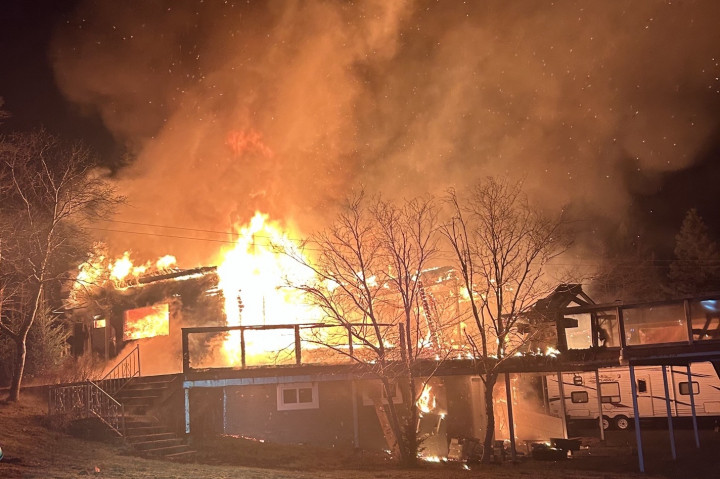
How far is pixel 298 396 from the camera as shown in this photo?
69.4 ft

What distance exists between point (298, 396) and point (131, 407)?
554 cm

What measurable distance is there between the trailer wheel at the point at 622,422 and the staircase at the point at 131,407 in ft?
61.9

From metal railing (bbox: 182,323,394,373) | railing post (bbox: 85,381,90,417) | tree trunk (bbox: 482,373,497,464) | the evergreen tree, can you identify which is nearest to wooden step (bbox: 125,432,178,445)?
railing post (bbox: 85,381,90,417)

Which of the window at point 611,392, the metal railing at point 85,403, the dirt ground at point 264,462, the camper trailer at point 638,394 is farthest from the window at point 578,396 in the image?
the metal railing at point 85,403

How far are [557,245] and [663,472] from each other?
24.3 feet

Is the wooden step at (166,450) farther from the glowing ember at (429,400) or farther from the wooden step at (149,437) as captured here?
the glowing ember at (429,400)

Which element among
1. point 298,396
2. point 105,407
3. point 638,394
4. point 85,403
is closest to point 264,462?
point 298,396

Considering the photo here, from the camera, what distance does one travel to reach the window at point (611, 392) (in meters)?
26.7

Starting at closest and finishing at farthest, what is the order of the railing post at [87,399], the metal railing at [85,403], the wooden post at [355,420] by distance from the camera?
the metal railing at [85,403], the railing post at [87,399], the wooden post at [355,420]

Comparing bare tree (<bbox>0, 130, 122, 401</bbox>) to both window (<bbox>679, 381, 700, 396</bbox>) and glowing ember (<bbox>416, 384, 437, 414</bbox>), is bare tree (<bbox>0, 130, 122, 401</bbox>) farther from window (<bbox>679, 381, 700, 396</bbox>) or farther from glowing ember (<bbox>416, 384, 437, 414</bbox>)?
window (<bbox>679, 381, 700, 396</bbox>)

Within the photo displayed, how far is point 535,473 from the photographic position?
16.2 meters

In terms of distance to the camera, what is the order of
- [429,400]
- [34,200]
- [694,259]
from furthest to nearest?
[694,259] < [429,400] < [34,200]

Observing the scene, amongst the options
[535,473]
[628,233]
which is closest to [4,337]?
[535,473]

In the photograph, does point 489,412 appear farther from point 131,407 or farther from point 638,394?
point 638,394
